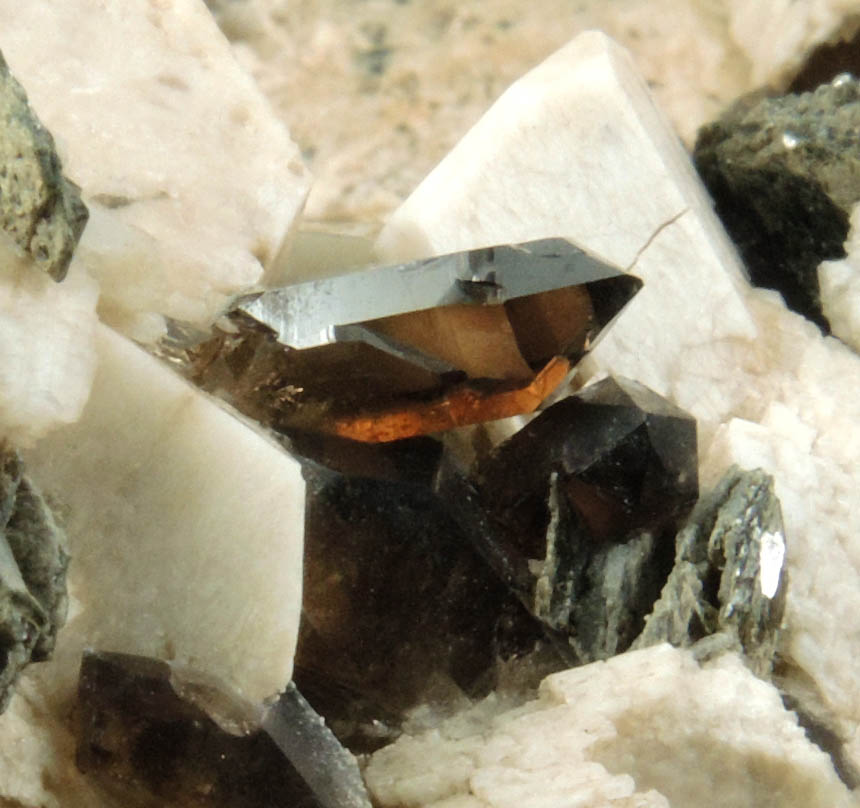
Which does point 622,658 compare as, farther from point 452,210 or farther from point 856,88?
point 856,88

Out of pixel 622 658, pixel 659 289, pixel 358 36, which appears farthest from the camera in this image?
pixel 358 36

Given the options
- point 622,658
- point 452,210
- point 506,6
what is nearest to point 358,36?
point 506,6

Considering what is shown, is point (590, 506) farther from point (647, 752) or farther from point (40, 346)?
point (40, 346)

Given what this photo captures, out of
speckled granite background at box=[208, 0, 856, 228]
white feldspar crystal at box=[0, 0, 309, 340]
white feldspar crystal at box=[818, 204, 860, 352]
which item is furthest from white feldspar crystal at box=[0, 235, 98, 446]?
white feldspar crystal at box=[818, 204, 860, 352]

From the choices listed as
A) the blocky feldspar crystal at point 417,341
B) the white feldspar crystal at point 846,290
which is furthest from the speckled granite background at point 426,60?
the blocky feldspar crystal at point 417,341

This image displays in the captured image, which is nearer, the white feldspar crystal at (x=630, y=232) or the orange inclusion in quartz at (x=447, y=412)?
the orange inclusion in quartz at (x=447, y=412)

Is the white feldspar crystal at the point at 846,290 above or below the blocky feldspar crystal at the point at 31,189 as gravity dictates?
below

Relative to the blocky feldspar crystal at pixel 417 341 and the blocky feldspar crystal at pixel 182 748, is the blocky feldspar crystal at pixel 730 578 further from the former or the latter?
the blocky feldspar crystal at pixel 182 748
